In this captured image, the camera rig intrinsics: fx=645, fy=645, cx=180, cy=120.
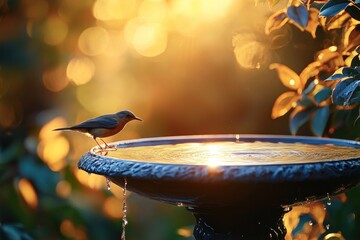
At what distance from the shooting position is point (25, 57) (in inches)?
231

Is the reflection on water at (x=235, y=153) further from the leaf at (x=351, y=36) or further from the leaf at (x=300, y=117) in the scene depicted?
the leaf at (x=351, y=36)

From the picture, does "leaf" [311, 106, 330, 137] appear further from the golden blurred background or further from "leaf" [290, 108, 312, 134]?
the golden blurred background

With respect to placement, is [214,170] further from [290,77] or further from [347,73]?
[290,77]

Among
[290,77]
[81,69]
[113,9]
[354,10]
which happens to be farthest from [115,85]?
[354,10]

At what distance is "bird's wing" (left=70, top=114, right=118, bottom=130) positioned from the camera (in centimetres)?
239

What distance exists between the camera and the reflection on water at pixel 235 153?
220 centimetres

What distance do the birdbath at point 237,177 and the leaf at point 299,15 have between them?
0.47 metres

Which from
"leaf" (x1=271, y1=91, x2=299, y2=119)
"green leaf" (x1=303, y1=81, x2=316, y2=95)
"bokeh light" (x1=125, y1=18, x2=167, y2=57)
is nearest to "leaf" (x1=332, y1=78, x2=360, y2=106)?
"green leaf" (x1=303, y1=81, x2=316, y2=95)

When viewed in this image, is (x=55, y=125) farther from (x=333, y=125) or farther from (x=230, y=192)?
(x=230, y=192)

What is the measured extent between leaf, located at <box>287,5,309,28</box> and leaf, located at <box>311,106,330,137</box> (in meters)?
0.62

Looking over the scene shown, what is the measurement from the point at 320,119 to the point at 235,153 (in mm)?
513

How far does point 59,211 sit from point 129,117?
1862mm

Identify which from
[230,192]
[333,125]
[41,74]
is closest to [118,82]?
[41,74]

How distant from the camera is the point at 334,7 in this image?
A: 206 centimetres
